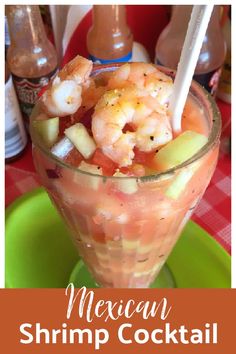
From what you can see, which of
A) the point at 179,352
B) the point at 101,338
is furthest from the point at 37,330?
→ the point at 179,352

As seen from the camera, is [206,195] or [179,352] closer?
[179,352]

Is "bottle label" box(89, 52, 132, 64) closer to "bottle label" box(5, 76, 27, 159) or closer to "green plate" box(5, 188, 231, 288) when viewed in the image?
"bottle label" box(5, 76, 27, 159)

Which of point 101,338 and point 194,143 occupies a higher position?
point 194,143

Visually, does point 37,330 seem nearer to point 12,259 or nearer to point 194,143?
point 12,259

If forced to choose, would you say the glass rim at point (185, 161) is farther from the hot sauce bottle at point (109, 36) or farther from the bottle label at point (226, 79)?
the bottle label at point (226, 79)

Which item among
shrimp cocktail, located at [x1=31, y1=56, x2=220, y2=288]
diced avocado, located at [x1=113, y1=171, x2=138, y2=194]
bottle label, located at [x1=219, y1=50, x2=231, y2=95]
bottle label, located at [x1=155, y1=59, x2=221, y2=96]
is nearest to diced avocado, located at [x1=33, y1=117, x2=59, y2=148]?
shrimp cocktail, located at [x1=31, y1=56, x2=220, y2=288]

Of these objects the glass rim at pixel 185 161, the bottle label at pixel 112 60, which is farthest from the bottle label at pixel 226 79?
the glass rim at pixel 185 161
